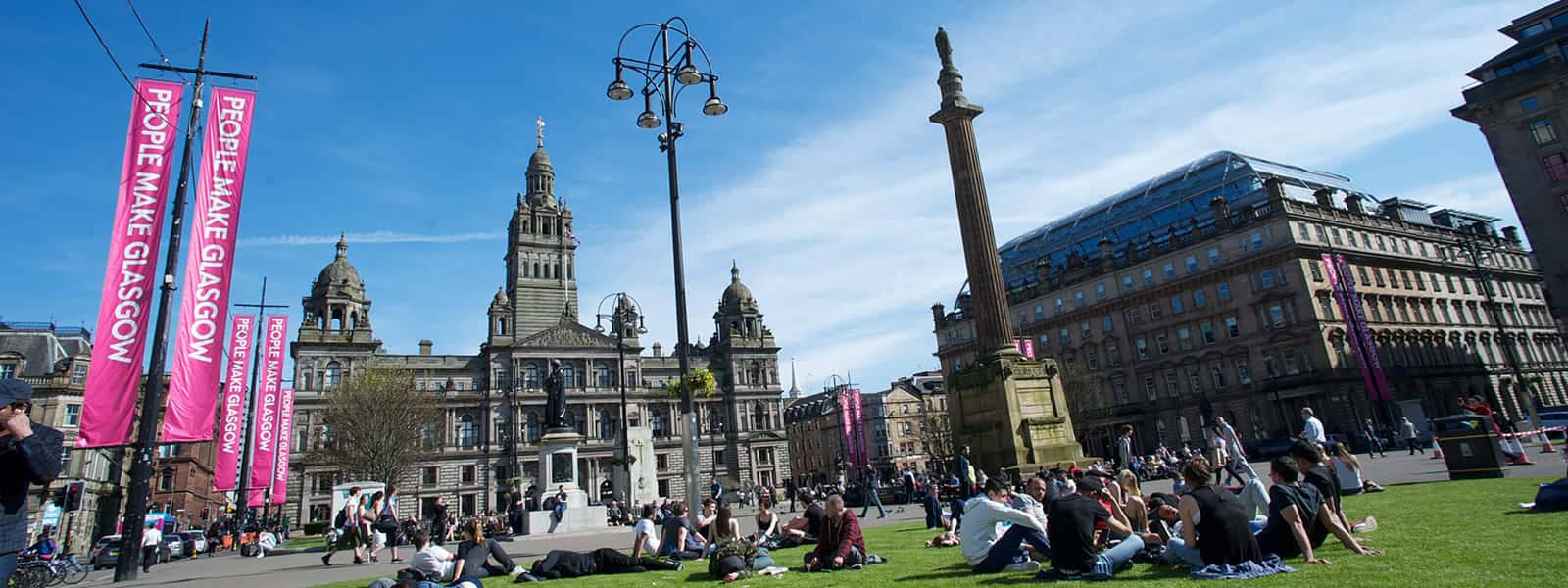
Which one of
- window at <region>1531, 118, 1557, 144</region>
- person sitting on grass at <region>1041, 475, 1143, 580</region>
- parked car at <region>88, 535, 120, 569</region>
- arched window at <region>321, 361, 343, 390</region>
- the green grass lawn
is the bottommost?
the green grass lawn

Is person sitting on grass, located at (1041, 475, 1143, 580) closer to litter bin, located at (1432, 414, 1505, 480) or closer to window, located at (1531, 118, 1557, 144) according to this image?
litter bin, located at (1432, 414, 1505, 480)

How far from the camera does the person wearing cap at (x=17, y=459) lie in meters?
4.33

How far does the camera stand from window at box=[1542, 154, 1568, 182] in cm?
4019

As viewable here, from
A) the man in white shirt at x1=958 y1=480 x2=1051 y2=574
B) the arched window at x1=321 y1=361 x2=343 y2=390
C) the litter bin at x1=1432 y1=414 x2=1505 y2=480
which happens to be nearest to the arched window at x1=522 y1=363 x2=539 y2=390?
the arched window at x1=321 y1=361 x2=343 y2=390

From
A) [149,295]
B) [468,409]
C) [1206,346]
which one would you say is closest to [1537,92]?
[1206,346]

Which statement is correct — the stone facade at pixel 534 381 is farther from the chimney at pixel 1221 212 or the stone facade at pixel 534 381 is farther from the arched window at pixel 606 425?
the chimney at pixel 1221 212

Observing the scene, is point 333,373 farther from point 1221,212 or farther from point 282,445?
point 1221,212

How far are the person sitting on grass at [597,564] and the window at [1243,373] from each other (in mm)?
51606

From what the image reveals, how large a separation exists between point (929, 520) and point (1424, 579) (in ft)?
35.0

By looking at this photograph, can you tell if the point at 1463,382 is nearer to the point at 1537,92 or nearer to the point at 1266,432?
the point at 1266,432

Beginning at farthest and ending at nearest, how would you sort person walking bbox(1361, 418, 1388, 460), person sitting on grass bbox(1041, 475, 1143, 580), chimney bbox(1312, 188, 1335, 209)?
chimney bbox(1312, 188, 1335, 209) < person walking bbox(1361, 418, 1388, 460) < person sitting on grass bbox(1041, 475, 1143, 580)

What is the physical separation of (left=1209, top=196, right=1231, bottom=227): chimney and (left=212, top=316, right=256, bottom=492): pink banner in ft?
190

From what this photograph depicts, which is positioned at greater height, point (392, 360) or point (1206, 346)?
point (392, 360)

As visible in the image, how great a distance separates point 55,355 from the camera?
→ 5206 cm
